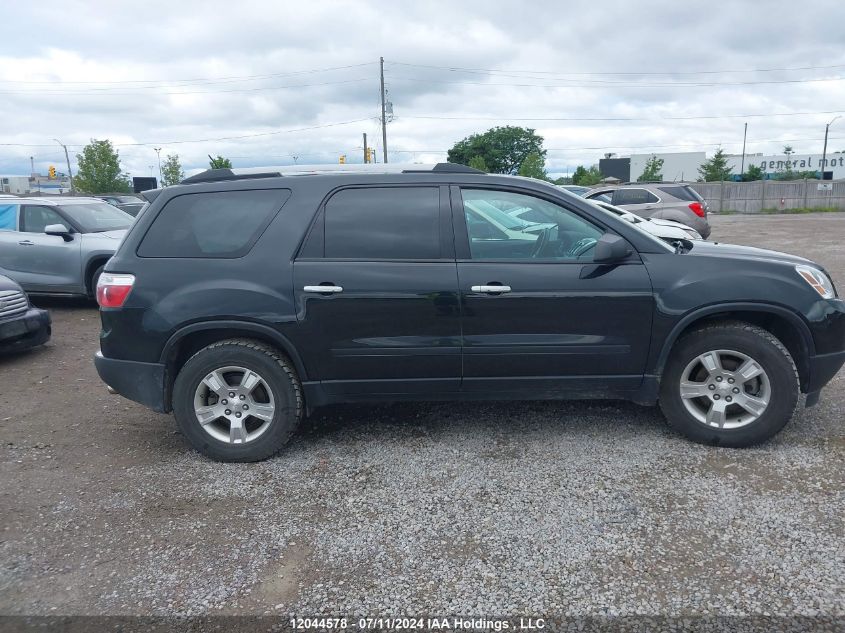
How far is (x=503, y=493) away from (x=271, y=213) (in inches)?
88.2

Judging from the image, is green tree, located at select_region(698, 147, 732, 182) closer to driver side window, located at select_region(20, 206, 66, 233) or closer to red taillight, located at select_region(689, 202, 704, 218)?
red taillight, located at select_region(689, 202, 704, 218)

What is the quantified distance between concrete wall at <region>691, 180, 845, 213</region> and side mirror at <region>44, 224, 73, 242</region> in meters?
33.6

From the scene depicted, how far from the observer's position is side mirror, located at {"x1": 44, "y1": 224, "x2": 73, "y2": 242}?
940 cm

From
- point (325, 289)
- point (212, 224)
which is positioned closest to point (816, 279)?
point (325, 289)

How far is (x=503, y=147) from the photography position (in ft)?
277

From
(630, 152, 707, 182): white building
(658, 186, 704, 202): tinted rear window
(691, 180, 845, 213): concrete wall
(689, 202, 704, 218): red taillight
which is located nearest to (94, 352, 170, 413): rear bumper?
(689, 202, 704, 218): red taillight

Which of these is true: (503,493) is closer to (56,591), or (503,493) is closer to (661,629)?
(661,629)

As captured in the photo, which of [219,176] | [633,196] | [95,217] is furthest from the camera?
[633,196]

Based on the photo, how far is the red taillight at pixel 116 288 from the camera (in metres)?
4.15

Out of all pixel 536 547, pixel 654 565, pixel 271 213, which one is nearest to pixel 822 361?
pixel 654 565

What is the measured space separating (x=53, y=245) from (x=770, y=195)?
3645 cm

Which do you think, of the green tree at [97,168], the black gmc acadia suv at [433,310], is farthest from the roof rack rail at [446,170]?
the green tree at [97,168]

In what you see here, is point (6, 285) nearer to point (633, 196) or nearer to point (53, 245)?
point (53, 245)

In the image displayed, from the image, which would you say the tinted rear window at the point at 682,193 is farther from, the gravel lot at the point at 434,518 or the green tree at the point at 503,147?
the green tree at the point at 503,147
